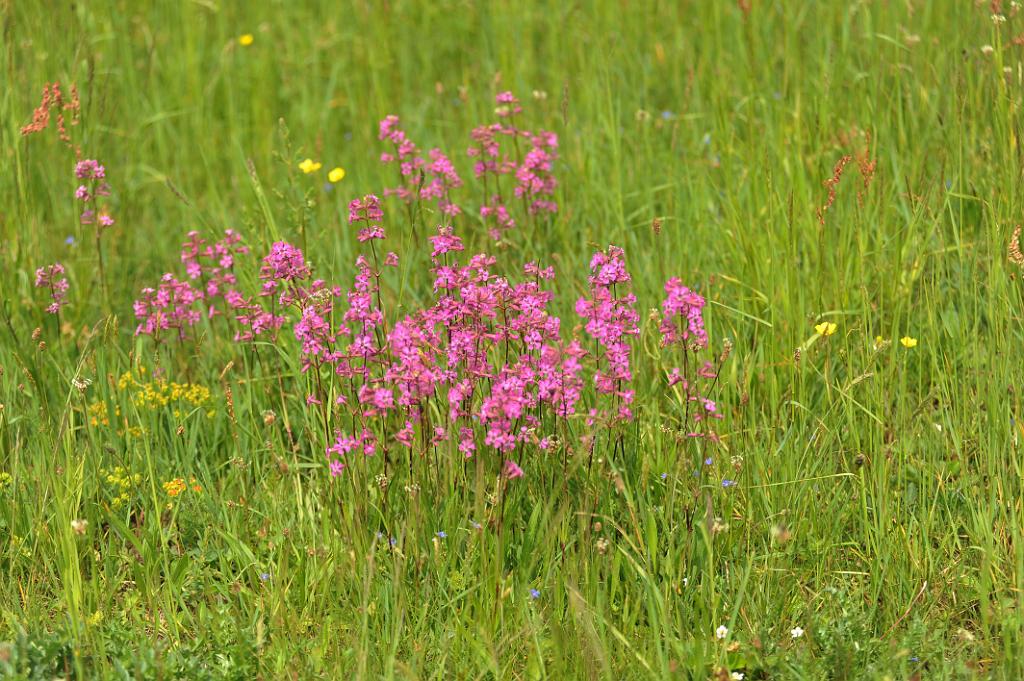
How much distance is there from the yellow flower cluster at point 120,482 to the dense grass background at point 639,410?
18 mm

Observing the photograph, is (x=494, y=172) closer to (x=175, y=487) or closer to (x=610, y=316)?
(x=610, y=316)

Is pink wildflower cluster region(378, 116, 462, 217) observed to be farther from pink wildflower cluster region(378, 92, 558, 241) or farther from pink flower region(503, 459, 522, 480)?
pink flower region(503, 459, 522, 480)

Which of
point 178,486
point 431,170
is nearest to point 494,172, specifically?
point 431,170

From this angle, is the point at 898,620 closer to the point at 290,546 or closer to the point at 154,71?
the point at 290,546

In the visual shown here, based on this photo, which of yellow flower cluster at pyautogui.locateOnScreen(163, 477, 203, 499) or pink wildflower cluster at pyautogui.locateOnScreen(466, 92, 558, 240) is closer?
yellow flower cluster at pyautogui.locateOnScreen(163, 477, 203, 499)

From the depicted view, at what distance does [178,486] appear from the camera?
2844 millimetres

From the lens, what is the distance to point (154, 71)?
5191 mm

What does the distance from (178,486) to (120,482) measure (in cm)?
17

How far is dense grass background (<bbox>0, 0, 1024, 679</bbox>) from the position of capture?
7.93ft

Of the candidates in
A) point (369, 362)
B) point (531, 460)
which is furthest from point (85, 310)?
point (531, 460)

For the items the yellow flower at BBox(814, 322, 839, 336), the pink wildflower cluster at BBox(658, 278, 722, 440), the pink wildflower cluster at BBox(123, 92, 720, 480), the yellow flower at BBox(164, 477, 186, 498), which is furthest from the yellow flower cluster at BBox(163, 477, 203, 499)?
the yellow flower at BBox(814, 322, 839, 336)

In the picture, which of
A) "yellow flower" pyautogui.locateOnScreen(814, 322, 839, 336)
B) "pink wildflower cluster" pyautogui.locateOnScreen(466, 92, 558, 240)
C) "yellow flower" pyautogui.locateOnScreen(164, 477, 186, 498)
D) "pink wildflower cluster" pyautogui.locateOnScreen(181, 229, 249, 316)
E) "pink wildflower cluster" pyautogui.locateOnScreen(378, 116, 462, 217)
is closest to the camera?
"yellow flower" pyautogui.locateOnScreen(164, 477, 186, 498)

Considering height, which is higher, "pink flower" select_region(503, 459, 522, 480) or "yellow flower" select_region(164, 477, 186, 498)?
"pink flower" select_region(503, 459, 522, 480)

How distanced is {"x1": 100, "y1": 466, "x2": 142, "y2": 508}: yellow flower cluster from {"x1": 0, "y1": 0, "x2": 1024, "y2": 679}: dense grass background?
0.06ft
